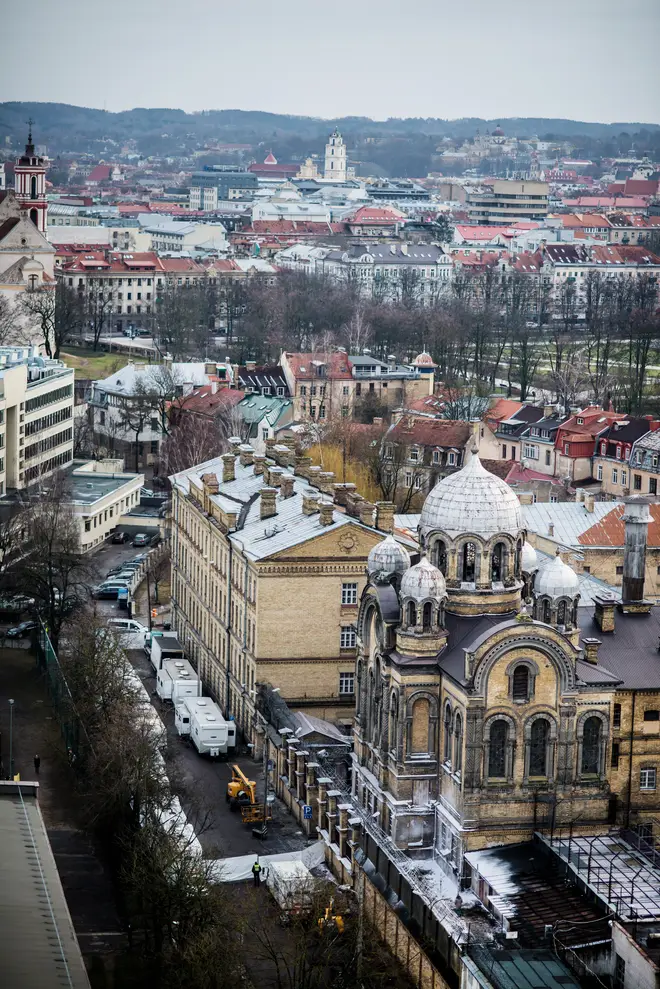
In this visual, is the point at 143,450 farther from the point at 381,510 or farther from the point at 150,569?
the point at 381,510

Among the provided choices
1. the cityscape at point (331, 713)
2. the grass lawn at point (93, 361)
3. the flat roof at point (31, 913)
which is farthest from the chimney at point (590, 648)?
the grass lawn at point (93, 361)

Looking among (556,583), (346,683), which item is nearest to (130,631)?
(346,683)

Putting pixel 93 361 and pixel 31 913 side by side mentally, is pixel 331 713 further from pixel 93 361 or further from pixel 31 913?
pixel 93 361

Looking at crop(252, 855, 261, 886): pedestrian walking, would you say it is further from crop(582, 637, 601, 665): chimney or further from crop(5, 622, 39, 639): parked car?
crop(5, 622, 39, 639): parked car

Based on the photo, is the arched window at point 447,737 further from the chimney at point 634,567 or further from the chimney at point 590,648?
the chimney at point 634,567

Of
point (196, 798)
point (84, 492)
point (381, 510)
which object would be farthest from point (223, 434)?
point (196, 798)

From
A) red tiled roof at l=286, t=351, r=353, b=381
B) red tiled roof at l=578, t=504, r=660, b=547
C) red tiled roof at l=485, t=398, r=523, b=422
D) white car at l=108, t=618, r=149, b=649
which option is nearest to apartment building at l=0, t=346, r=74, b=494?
red tiled roof at l=286, t=351, r=353, b=381
